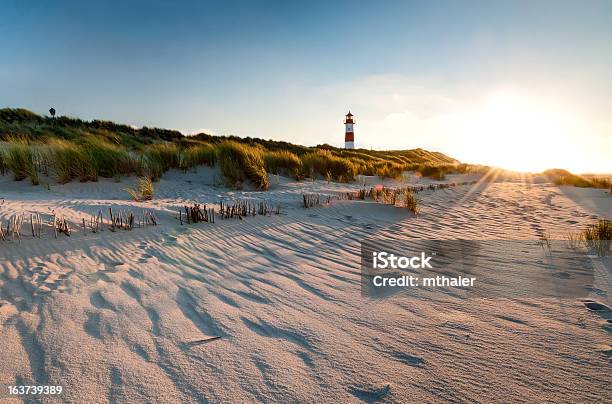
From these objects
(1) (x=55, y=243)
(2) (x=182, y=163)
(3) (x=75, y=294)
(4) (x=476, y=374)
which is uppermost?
(2) (x=182, y=163)

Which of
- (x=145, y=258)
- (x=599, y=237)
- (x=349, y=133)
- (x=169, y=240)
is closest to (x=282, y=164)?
(x=169, y=240)

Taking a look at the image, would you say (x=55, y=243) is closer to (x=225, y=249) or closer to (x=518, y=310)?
(x=225, y=249)

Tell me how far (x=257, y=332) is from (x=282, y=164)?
9726 mm

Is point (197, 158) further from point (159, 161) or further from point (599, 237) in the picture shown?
point (599, 237)

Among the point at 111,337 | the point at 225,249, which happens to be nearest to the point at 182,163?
the point at 225,249

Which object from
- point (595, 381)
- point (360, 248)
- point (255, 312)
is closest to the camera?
point (595, 381)

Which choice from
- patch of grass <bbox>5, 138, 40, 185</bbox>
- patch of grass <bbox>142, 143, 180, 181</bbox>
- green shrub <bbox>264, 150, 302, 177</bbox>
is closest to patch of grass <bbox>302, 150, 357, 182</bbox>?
green shrub <bbox>264, 150, 302, 177</bbox>

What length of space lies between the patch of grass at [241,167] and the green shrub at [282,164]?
146 centimetres

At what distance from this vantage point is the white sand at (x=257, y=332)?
1572 mm

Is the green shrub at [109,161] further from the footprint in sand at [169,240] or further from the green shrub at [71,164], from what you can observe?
the footprint in sand at [169,240]

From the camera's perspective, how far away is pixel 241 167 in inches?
365

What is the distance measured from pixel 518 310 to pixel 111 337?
285cm

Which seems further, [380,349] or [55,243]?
[55,243]

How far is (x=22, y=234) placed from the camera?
10.8 feet
